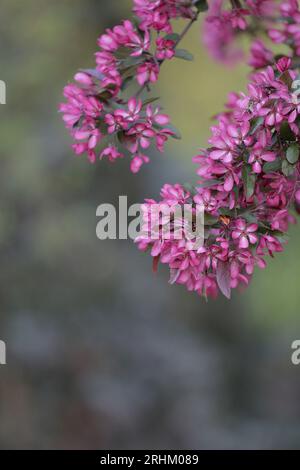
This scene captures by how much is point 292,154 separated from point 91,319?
6.90 ft

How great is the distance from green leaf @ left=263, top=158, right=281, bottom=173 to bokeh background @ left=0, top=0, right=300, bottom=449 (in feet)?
5.89

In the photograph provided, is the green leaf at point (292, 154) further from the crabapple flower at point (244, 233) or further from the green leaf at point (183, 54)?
the green leaf at point (183, 54)

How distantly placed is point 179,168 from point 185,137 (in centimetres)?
51

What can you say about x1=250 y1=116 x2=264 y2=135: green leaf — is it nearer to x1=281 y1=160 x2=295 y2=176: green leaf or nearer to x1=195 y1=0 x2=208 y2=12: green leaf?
x1=281 y1=160 x2=295 y2=176: green leaf

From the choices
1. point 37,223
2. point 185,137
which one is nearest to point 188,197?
point 37,223

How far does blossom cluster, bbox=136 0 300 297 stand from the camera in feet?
4.15

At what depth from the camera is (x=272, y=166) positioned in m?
1.29

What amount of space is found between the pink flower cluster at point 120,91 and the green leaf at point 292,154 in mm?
261

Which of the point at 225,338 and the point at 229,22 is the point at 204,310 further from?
the point at 229,22

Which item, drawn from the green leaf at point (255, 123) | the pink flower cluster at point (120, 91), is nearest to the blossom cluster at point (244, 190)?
the green leaf at point (255, 123)

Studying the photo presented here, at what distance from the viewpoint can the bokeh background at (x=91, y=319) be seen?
9.96 ft

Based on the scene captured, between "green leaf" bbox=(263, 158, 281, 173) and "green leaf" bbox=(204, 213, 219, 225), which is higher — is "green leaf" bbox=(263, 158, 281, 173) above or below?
above
